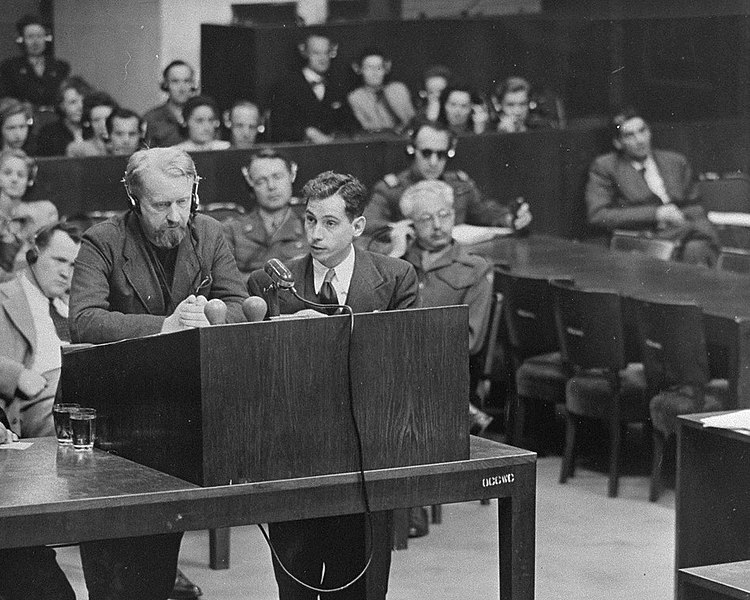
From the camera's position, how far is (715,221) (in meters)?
8.22

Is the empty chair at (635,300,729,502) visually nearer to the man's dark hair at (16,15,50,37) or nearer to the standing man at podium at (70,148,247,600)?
the standing man at podium at (70,148,247,600)

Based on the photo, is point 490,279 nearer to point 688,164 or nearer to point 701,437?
point 701,437

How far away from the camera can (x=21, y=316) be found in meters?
4.99

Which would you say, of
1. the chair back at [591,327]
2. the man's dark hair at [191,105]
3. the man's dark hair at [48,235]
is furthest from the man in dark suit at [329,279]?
the man's dark hair at [191,105]

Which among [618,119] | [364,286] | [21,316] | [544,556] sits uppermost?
[618,119]

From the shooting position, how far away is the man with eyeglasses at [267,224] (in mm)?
6160

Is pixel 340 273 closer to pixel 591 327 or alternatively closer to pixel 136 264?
pixel 136 264

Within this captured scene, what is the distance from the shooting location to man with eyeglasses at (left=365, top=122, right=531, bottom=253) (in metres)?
7.12

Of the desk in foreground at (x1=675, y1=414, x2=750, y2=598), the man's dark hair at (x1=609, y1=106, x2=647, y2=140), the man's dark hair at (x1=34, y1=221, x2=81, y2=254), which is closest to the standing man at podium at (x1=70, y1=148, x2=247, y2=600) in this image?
the desk in foreground at (x1=675, y1=414, x2=750, y2=598)

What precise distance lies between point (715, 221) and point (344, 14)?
2279 mm

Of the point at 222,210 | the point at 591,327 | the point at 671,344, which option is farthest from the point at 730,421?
the point at 222,210

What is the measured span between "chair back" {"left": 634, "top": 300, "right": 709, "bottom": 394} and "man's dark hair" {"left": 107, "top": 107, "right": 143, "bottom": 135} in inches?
90.6

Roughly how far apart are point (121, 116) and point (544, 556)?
2.85m

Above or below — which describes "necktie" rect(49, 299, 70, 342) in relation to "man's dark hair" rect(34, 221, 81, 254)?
below
